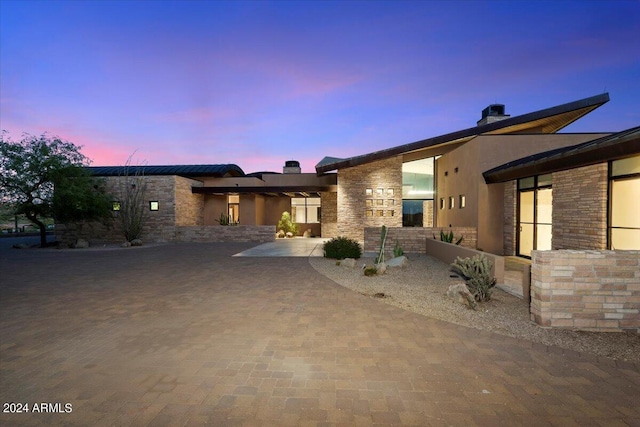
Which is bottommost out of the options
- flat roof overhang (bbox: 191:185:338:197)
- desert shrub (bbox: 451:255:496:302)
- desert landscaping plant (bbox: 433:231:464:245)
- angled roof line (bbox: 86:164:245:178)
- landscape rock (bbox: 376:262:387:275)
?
landscape rock (bbox: 376:262:387:275)

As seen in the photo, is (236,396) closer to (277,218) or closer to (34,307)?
(34,307)

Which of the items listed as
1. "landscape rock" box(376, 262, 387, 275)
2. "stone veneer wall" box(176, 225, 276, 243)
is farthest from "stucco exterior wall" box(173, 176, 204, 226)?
"landscape rock" box(376, 262, 387, 275)

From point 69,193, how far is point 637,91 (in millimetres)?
49308

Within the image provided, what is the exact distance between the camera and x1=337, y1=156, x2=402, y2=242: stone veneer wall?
15945 millimetres

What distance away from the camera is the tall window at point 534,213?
10.1m

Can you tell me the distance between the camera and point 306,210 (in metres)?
23.7

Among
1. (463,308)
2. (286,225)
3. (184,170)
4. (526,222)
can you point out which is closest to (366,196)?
(286,225)

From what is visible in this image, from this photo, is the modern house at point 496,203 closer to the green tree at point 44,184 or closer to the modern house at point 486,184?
the modern house at point 486,184

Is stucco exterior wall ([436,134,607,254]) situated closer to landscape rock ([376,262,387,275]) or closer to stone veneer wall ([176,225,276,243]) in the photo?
landscape rock ([376,262,387,275])

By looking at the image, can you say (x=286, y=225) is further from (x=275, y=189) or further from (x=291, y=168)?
(x=291, y=168)

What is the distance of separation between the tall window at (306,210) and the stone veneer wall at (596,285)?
19.5m

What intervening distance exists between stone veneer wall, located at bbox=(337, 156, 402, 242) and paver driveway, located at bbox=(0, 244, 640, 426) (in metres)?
10.5

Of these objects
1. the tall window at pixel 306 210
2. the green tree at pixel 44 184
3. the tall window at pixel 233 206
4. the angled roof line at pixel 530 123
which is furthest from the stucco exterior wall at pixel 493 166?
the green tree at pixel 44 184

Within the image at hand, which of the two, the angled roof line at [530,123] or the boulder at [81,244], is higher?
the angled roof line at [530,123]
